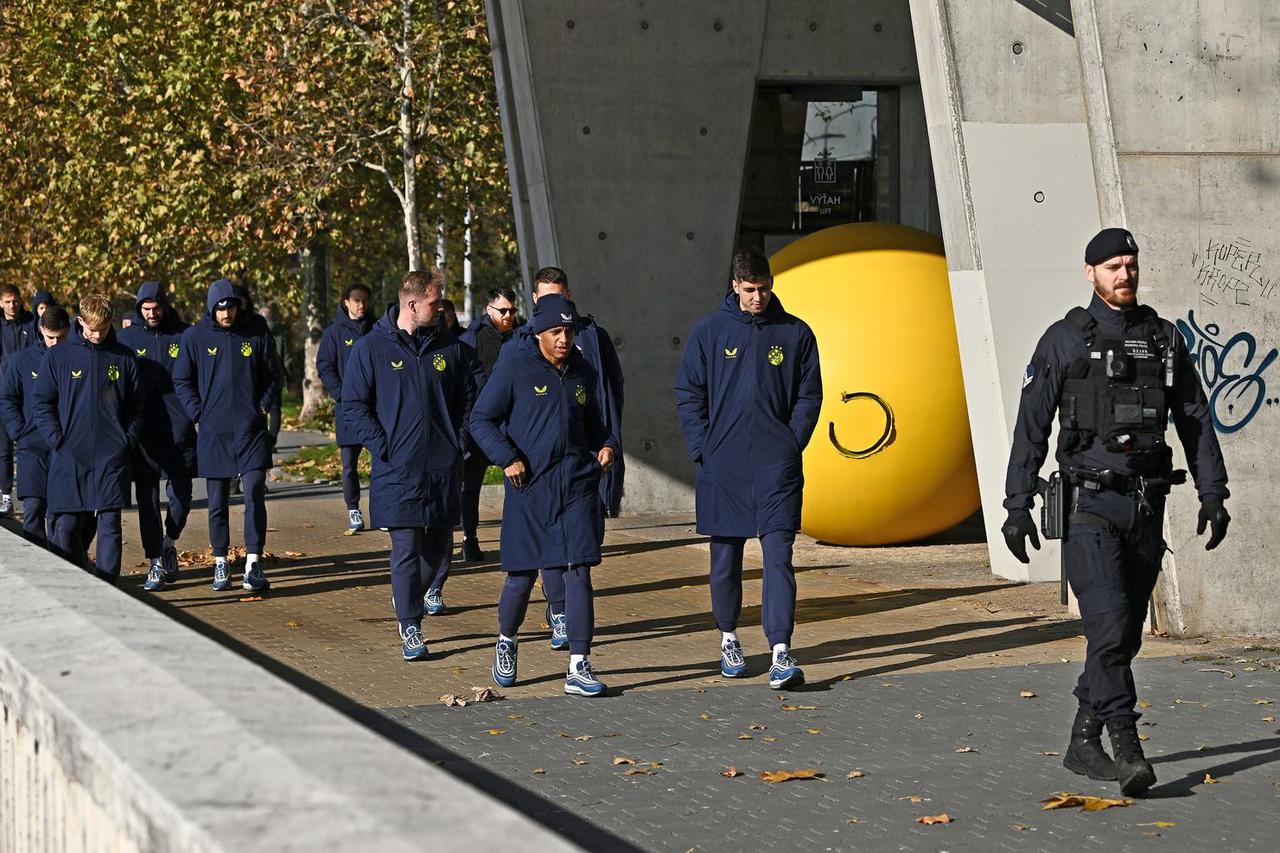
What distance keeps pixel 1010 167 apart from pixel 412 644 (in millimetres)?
5446

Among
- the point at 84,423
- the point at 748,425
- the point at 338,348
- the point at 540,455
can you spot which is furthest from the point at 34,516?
the point at 748,425

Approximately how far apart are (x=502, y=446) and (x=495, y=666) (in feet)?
3.77

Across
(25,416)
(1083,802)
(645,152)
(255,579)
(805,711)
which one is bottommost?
(1083,802)

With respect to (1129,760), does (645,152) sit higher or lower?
higher

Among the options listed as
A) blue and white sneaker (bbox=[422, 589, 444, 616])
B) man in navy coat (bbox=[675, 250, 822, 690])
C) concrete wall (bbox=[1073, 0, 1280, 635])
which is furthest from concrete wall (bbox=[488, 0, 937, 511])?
man in navy coat (bbox=[675, 250, 822, 690])

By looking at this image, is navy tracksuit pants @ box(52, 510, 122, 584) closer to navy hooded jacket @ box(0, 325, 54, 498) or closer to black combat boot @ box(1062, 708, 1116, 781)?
navy hooded jacket @ box(0, 325, 54, 498)

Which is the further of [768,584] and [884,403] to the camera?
[884,403]

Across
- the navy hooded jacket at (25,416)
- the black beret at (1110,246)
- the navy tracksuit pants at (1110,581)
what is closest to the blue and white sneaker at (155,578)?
the navy hooded jacket at (25,416)

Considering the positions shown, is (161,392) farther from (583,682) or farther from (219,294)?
(583,682)

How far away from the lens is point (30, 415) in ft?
40.0

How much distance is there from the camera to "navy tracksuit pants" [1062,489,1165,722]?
711 centimetres

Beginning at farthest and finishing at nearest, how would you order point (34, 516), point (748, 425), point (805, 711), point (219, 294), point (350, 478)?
point (350, 478) → point (34, 516) → point (219, 294) → point (748, 425) → point (805, 711)

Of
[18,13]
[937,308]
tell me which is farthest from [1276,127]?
[18,13]

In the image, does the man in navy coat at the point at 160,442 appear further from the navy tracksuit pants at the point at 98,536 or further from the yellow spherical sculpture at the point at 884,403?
the yellow spherical sculpture at the point at 884,403
